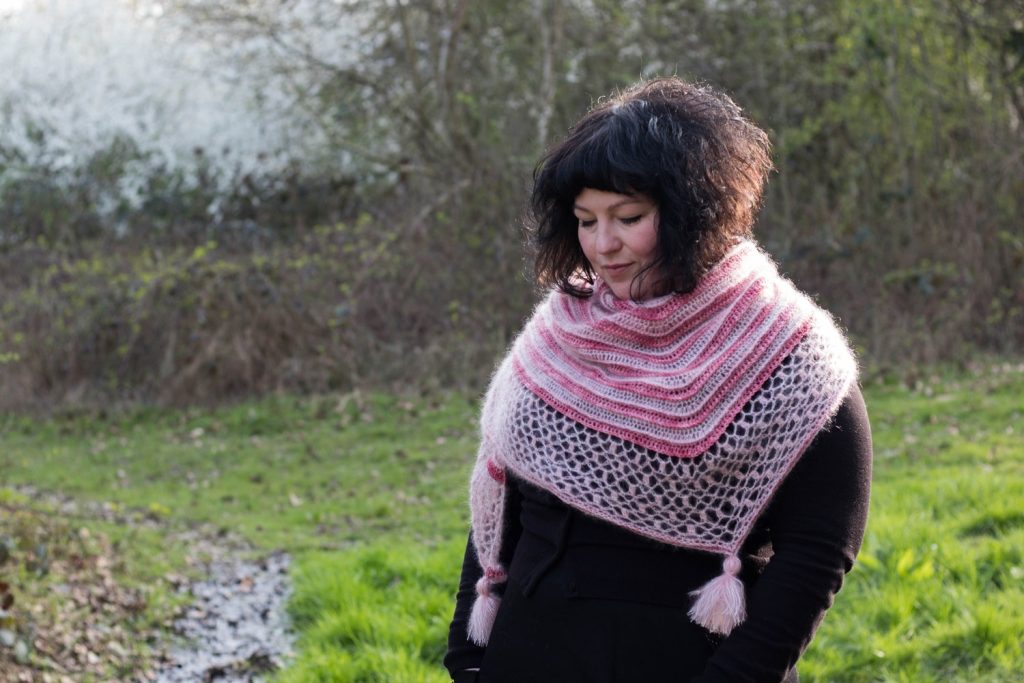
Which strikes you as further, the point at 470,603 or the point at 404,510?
the point at 404,510

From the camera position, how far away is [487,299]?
39.0ft

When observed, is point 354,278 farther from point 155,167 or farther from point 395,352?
point 155,167

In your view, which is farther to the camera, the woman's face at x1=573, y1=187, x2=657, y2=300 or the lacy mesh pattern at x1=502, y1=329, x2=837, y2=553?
the woman's face at x1=573, y1=187, x2=657, y2=300

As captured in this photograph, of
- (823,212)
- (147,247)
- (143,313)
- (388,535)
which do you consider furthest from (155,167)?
(388,535)

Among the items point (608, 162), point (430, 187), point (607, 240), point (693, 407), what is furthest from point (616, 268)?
point (430, 187)

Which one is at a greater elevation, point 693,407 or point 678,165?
point 678,165

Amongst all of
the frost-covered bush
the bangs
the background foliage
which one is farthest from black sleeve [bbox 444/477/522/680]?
the frost-covered bush

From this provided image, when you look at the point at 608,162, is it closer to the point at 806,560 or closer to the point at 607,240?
the point at 607,240

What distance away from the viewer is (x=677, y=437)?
2.01 metres

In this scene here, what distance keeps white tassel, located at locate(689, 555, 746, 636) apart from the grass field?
2.23 m

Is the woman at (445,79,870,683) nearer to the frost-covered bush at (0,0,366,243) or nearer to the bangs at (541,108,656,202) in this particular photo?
the bangs at (541,108,656,202)

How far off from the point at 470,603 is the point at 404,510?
4.87m

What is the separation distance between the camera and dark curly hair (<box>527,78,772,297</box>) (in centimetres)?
202

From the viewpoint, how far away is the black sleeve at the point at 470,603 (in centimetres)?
239
